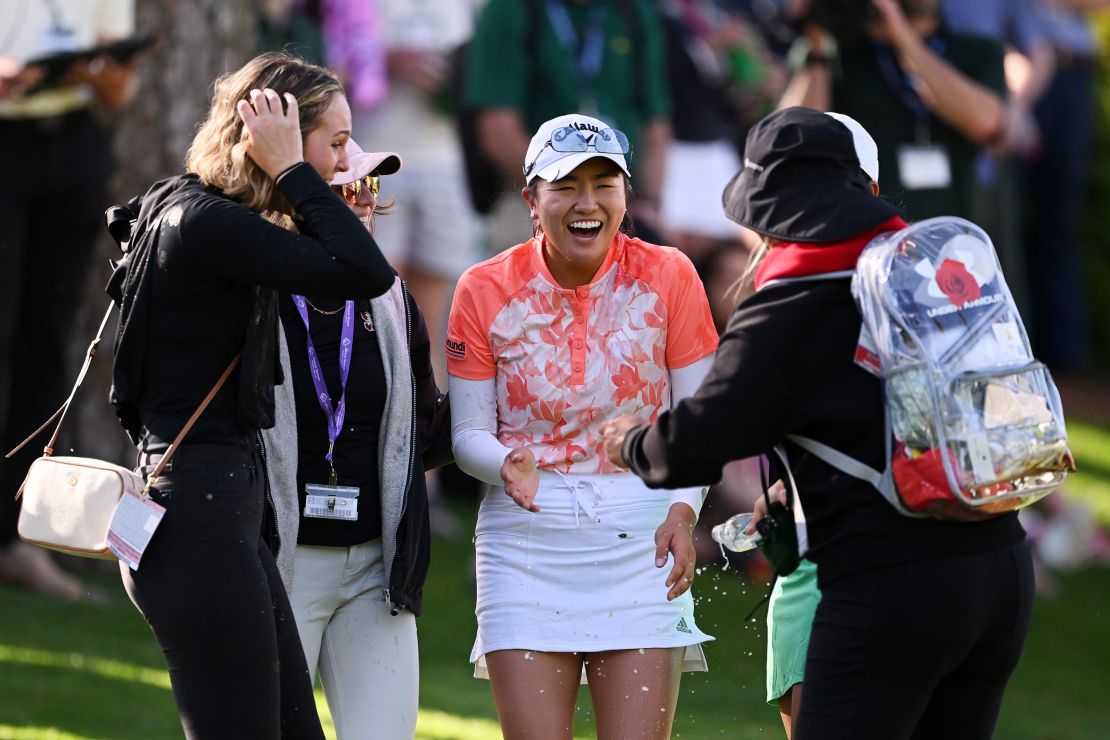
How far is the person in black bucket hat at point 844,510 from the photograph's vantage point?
355 cm

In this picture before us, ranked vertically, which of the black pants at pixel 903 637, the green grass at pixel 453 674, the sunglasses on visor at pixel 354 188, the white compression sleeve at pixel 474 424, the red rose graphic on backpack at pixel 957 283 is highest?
the sunglasses on visor at pixel 354 188

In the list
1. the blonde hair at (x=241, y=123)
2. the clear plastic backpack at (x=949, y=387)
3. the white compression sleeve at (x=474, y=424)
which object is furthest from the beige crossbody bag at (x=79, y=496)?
the clear plastic backpack at (x=949, y=387)

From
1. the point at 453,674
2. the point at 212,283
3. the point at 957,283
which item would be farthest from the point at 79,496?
the point at 453,674

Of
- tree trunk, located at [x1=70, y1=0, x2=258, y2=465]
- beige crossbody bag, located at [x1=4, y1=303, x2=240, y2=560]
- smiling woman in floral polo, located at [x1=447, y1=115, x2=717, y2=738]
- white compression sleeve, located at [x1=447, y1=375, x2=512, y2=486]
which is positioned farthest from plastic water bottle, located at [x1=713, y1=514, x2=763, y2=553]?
tree trunk, located at [x1=70, y1=0, x2=258, y2=465]

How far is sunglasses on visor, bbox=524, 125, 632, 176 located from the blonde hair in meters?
0.63

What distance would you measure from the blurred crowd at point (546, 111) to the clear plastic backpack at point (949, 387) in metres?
3.28

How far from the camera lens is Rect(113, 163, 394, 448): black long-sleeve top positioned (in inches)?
146

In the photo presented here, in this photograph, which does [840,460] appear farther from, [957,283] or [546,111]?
[546,111]

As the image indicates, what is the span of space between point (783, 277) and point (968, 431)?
504mm

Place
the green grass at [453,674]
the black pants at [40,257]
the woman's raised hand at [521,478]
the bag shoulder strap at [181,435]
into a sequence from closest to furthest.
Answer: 1. the bag shoulder strap at [181,435]
2. the woman's raised hand at [521,478]
3. the green grass at [453,674]
4. the black pants at [40,257]

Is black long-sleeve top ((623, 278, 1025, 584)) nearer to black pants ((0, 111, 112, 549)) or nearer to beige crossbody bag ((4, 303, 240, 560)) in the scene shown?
beige crossbody bag ((4, 303, 240, 560))

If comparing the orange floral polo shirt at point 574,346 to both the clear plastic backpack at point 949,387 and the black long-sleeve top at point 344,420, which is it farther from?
the clear plastic backpack at point 949,387

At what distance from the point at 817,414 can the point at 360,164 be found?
4.61ft

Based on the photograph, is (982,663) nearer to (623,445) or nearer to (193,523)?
(623,445)
